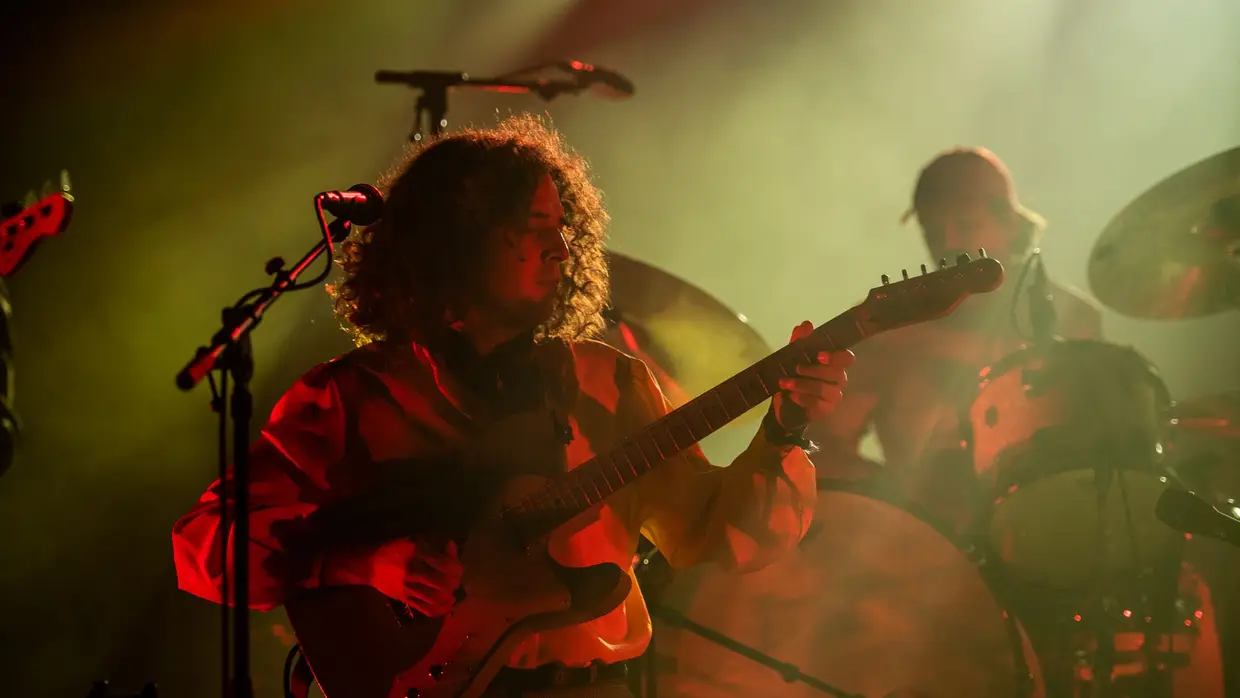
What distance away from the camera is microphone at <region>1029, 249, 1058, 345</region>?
369 centimetres

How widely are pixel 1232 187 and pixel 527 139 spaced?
2.89m

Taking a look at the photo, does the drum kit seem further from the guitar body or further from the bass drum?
the guitar body

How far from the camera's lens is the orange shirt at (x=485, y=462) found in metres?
2.33

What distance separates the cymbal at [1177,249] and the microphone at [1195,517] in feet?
4.76

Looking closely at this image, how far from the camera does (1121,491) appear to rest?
A: 3.43 m

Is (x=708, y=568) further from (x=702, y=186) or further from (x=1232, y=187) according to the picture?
(x=702, y=186)

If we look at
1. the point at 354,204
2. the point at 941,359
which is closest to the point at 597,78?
the point at 941,359

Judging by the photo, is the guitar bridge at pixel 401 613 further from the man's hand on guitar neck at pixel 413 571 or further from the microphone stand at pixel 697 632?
the microphone stand at pixel 697 632

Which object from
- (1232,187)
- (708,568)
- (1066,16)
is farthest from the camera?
(1066,16)

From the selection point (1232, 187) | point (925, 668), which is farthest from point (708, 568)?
point (1232, 187)

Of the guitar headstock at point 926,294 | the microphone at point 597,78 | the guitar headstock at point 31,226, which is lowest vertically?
the guitar headstock at point 926,294

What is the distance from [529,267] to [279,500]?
0.81m

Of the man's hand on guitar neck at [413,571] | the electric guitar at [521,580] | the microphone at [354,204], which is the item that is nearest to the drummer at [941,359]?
the electric guitar at [521,580]

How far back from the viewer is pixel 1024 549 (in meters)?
3.46
